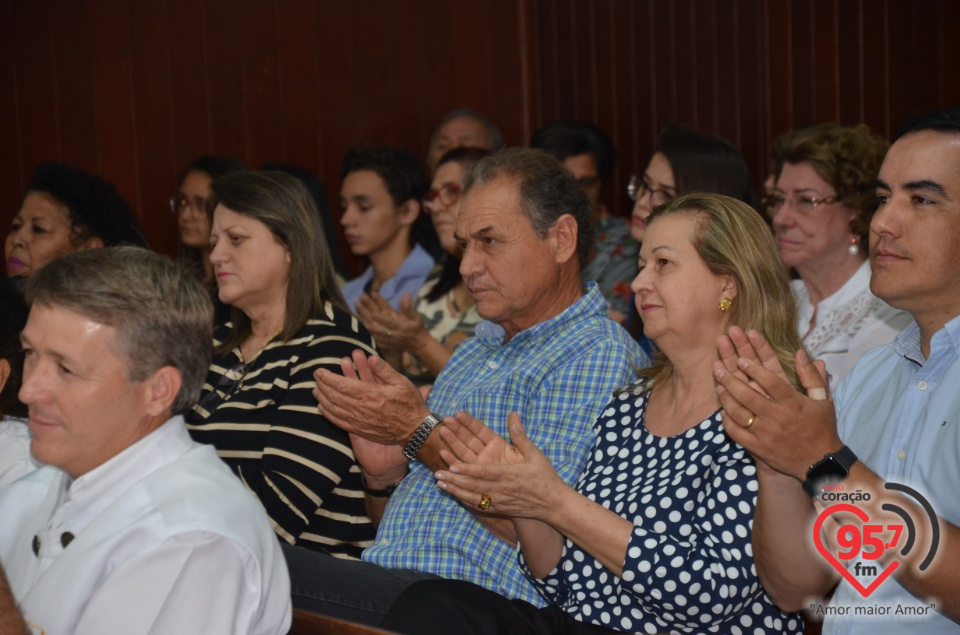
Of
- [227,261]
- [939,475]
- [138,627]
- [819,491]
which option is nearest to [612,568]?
[819,491]

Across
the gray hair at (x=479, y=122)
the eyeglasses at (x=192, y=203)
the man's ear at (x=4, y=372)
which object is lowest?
the man's ear at (x=4, y=372)

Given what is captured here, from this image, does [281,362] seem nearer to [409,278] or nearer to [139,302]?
[139,302]

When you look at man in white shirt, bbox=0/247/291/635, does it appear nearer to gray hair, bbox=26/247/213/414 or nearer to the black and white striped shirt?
gray hair, bbox=26/247/213/414

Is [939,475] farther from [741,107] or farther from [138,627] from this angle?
[741,107]

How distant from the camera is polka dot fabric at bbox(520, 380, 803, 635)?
1.84m

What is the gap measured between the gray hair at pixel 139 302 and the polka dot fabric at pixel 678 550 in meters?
0.80

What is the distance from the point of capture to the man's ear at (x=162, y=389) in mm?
1592

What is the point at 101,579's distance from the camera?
145cm

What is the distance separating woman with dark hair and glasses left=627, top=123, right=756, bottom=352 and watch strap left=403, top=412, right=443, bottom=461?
1.05m

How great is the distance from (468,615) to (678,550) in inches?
15.8

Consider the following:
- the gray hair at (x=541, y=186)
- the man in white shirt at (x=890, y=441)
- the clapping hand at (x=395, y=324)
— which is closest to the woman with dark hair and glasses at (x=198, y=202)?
the clapping hand at (x=395, y=324)

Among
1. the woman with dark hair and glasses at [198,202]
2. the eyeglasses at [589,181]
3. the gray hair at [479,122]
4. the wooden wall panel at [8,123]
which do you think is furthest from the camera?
the gray hair at [479,122]

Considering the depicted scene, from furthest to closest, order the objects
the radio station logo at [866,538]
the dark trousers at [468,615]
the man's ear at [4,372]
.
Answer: the man's ear at [4,372] < the dark trousers at [468,615] < the radio station logo at [866,538]

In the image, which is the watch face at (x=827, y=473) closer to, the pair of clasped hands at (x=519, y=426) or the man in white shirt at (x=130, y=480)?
the pair of clasped hands at (x=519, y=426)
